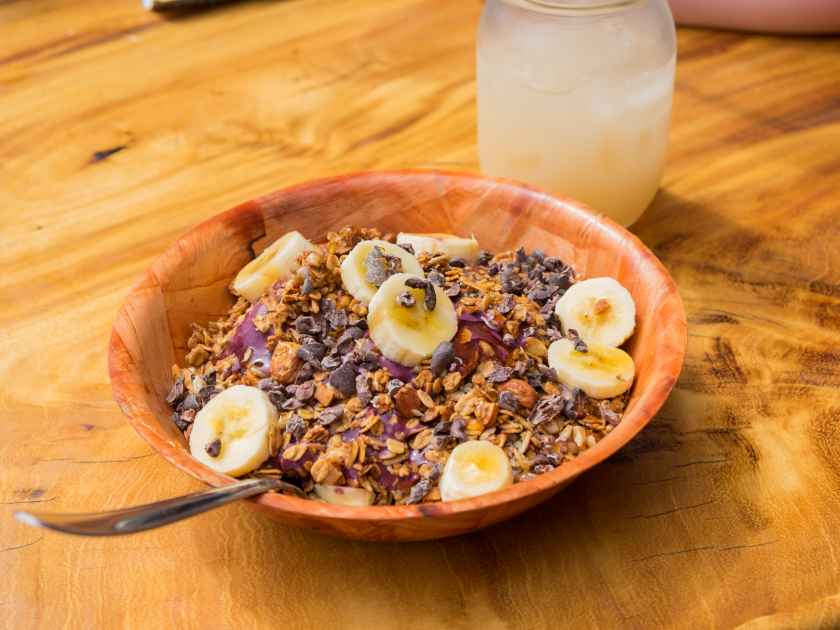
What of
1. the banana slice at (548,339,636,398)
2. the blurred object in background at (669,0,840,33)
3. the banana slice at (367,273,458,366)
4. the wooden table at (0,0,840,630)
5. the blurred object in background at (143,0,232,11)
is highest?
the banana slice at (367,273,458,366)

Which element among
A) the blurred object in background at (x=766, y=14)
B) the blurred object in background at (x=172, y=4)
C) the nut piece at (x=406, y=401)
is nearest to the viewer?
the nut piece at (x=406, y=401)

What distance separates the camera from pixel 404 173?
1.11m

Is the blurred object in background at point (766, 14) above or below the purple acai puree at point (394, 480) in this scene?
below

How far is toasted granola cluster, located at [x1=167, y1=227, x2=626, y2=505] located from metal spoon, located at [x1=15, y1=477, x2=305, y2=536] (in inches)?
3.3

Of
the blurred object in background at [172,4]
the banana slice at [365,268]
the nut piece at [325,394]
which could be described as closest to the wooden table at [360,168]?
the blurred object in background at [172,4]

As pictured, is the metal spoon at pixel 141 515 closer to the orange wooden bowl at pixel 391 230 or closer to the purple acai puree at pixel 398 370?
the orange wooden bowl at pixel 391 230

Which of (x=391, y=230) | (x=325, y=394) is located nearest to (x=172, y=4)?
(x=391, y=230)

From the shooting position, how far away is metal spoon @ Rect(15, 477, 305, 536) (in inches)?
25.3

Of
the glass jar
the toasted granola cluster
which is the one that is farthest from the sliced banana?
the glass jar

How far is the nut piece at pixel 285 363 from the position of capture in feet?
2.95

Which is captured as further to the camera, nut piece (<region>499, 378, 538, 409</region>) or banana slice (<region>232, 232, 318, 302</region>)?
banana slice (<region>232, 232, 318, 302</region>)

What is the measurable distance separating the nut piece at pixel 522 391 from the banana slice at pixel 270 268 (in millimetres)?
→ 274

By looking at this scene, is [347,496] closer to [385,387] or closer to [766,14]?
[385,387]

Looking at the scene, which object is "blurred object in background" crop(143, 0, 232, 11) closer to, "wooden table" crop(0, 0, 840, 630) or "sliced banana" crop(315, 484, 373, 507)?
"wooden table" crop(0, 0, 840, 630)
